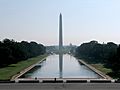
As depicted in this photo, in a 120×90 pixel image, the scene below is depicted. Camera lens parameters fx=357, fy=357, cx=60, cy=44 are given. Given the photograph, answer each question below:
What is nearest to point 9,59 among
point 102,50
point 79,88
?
point 102,50

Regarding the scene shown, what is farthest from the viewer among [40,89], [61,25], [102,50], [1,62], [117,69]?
[61,25]

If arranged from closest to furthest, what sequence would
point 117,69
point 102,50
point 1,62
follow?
point 117,69
point 1,62
point 102,50

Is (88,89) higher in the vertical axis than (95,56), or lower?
lower

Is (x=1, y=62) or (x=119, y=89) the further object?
(x=1, y=62)

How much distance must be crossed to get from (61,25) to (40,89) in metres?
103

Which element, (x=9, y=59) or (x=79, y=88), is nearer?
(x=79, y=88)

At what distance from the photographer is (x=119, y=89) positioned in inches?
1339

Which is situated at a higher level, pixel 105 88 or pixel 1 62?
pixel 1 62

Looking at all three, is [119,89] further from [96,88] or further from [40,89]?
[40,89]

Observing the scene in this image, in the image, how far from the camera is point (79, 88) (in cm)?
3484

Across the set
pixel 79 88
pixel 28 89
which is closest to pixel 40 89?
pixel 28 89

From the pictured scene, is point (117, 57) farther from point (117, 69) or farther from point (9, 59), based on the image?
point (9, 59)

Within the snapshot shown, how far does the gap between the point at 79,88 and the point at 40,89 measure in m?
3.94

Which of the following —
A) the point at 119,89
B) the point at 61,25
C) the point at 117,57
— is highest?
the point at 61,25
